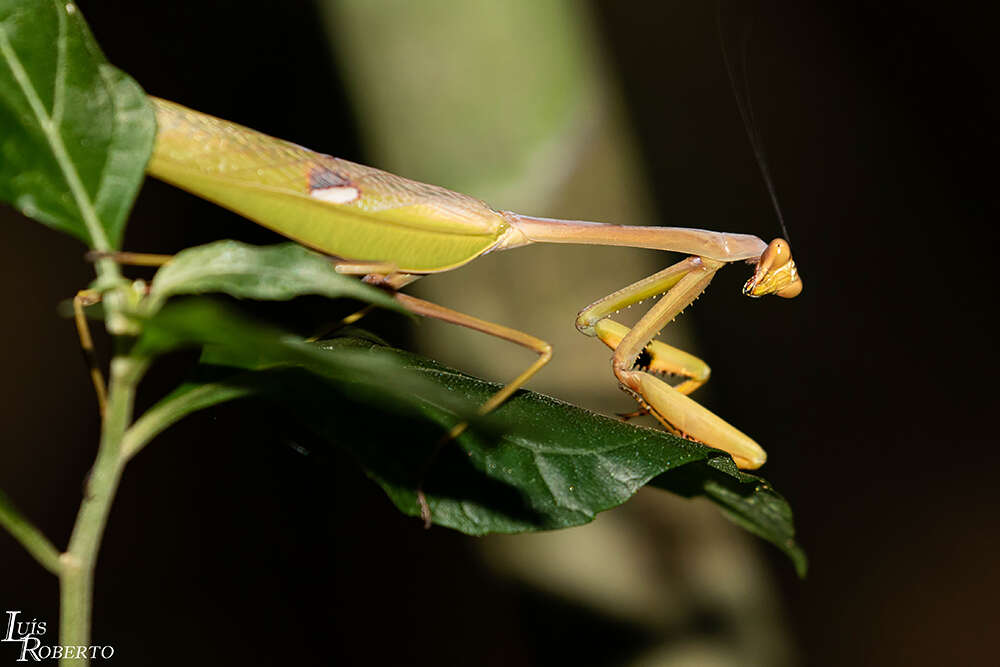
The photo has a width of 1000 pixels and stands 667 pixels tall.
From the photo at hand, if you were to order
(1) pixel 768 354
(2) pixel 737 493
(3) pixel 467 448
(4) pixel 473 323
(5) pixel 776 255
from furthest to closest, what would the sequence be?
(1) pixel 768 354, (5) pixel 776 255, (4) pixel 473 323, (2) pixel 737 493, (3) pixel 467 448

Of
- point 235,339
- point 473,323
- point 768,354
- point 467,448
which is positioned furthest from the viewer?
point 768,354

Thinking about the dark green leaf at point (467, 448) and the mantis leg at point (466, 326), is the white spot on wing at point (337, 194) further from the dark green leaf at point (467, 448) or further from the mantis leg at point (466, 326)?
the dark green leaf at point (467, 448)

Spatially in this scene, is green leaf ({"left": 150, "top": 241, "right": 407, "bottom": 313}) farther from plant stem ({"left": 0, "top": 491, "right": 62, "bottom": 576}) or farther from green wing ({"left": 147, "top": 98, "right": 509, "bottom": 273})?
green wing ({"left": 147, "top": 98, "right": 509, "bottom": 273})

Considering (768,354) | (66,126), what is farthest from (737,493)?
(768,354)

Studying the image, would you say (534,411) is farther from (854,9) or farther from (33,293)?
(854,9)

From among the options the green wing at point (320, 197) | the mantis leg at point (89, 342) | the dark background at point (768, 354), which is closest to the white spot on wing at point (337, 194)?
the green wing at point (320, 197)

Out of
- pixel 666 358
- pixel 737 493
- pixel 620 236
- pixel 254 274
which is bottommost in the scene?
pixel 737 493

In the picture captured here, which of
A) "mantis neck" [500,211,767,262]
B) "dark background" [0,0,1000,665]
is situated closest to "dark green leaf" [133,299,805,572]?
"mantis neck" [500,211,767,262]

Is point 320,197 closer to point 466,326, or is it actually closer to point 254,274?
point 466,326
